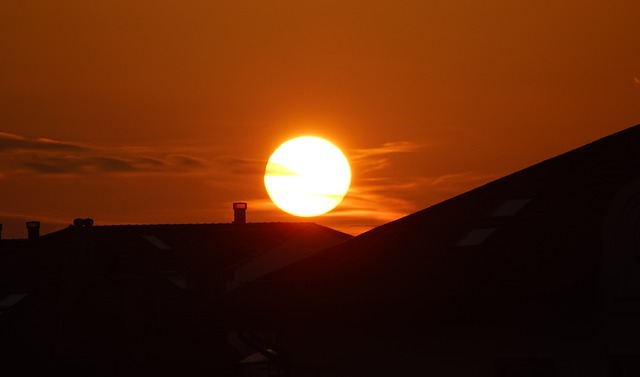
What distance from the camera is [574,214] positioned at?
865 inches

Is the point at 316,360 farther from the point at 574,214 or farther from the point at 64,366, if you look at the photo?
the point at 64,366

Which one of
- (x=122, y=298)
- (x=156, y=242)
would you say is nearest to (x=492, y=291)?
(x=122, y=298)

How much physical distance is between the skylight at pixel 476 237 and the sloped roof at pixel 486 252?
33 millimetres

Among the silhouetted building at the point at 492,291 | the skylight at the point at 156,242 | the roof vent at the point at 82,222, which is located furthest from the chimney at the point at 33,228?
the silhouetted building at the point at 492,291

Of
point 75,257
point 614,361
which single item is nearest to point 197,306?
point 75,257

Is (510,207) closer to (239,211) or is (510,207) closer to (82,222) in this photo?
(82,222)

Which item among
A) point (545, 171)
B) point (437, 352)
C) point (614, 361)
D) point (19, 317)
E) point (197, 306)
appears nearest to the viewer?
point (614, 361)

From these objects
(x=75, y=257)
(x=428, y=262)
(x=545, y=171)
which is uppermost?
(x=75, y=257)

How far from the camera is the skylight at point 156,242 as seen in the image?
55166 millimetres

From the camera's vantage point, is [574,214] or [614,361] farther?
[574,214]

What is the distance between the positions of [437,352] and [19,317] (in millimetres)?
27022

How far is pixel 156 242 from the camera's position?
2205 inches

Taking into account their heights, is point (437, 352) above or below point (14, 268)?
below

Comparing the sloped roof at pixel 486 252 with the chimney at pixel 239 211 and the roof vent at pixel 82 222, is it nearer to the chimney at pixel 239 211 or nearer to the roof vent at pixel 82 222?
the roof vent at pixel 82 222
